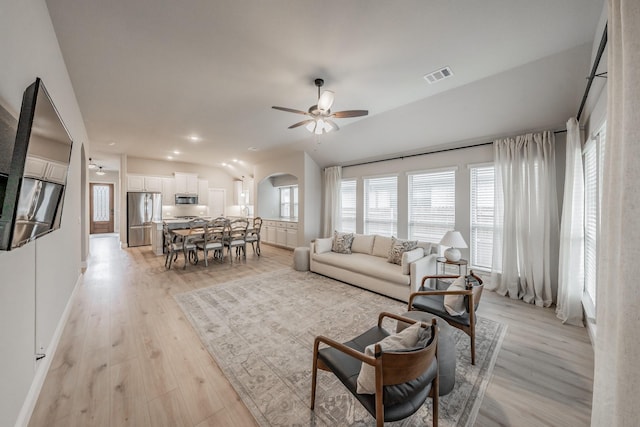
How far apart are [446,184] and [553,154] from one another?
1.49 meters

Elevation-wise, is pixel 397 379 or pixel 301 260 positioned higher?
pixel 397 379

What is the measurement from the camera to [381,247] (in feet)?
14.3

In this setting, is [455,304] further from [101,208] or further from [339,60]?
[101,208]

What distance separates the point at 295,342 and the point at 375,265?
6.06 feet

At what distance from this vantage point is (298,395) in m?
1.74

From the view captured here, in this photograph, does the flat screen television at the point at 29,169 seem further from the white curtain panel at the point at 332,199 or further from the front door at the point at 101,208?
the front door at the point at 101,208

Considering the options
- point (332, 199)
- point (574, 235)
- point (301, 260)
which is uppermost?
point (332, 199)

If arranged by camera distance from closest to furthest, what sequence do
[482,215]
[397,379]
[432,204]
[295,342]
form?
[397,379]
[295,342]
[482,215]
[432,204]

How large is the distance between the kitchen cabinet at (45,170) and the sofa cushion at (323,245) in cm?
362

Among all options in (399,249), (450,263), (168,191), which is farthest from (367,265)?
(168,191)

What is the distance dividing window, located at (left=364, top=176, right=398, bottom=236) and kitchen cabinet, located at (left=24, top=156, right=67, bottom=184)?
5.10 m

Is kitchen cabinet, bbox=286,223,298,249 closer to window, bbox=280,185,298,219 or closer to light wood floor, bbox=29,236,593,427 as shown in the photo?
window, bbox=280,185,298,219

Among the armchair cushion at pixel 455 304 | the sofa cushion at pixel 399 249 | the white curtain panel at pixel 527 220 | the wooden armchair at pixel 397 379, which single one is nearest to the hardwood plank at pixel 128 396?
the wooden armchair at pixel 397 379

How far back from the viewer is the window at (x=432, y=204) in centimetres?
441
